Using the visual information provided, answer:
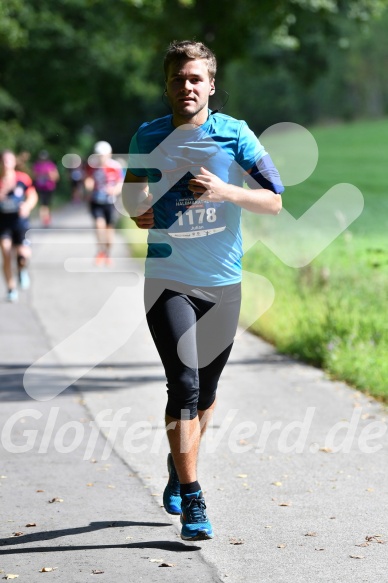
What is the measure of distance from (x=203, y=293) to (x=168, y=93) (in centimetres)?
86

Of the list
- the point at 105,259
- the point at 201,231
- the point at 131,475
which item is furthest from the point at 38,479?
the point at 105,259

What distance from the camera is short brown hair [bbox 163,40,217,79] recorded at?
5062 millimetres

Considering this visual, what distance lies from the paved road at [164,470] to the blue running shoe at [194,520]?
0.19ft

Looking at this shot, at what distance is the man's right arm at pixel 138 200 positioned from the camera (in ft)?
16.8

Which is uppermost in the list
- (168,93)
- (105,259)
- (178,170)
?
(168,93)

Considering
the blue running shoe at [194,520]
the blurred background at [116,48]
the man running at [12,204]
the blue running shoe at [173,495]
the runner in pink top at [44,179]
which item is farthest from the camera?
the runner in pink top at [44,179]

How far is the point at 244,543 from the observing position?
198 inches

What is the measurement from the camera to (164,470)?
6.50 metres

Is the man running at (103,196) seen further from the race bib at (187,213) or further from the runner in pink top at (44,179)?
the runner in pink top at (44,179)

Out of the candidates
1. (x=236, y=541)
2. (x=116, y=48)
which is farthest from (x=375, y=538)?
(x=116, y=48)

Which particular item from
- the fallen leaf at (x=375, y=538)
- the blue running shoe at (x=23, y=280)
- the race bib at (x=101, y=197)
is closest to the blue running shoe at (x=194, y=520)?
the fallen leaf at (x=375, y=538)

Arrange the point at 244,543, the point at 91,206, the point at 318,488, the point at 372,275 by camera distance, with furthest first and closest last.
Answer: the point at 91,206
the point at 372,275
the point at 318,488
the point at 244,543

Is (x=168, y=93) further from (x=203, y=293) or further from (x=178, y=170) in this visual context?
(x=203, y=293)

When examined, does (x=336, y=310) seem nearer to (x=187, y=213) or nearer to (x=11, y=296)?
(x=11, y=296)
